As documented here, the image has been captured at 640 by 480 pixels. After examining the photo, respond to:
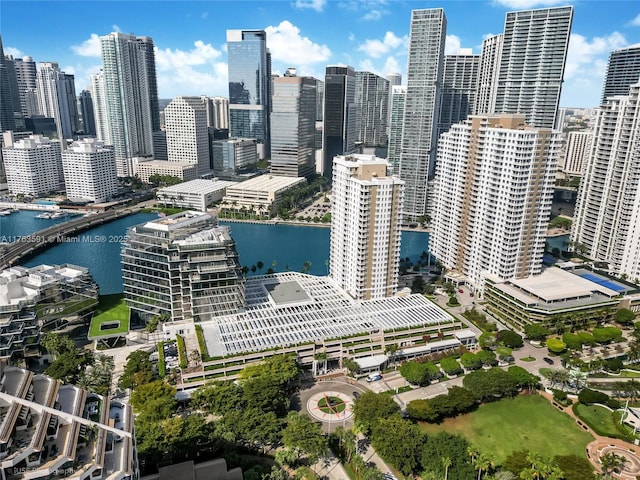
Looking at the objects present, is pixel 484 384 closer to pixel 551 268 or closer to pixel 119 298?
pixel 551 268

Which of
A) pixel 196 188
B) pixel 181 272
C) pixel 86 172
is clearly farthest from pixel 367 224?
pixel 86 172

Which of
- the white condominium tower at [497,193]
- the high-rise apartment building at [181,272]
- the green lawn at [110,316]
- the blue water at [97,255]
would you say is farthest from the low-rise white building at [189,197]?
the white condominium tower at [497,193]

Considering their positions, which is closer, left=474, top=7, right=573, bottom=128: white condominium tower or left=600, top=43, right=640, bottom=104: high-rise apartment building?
left=474, top=7, right=573, bottom=128: white condominium tower

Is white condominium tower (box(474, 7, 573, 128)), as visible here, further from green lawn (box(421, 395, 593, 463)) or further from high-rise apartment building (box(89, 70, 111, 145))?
high-rise apartment building (box(89, 70, 111, 145))

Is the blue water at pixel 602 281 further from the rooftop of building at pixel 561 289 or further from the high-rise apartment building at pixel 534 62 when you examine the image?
the high-rise apartment building at pixel 534 62

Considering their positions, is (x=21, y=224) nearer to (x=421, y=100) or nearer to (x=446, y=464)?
(x=421, y=100)

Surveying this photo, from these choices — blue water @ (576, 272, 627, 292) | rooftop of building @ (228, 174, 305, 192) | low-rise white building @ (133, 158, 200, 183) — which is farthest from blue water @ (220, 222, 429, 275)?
low-rise white building @ (133, 158, 200, 183)
